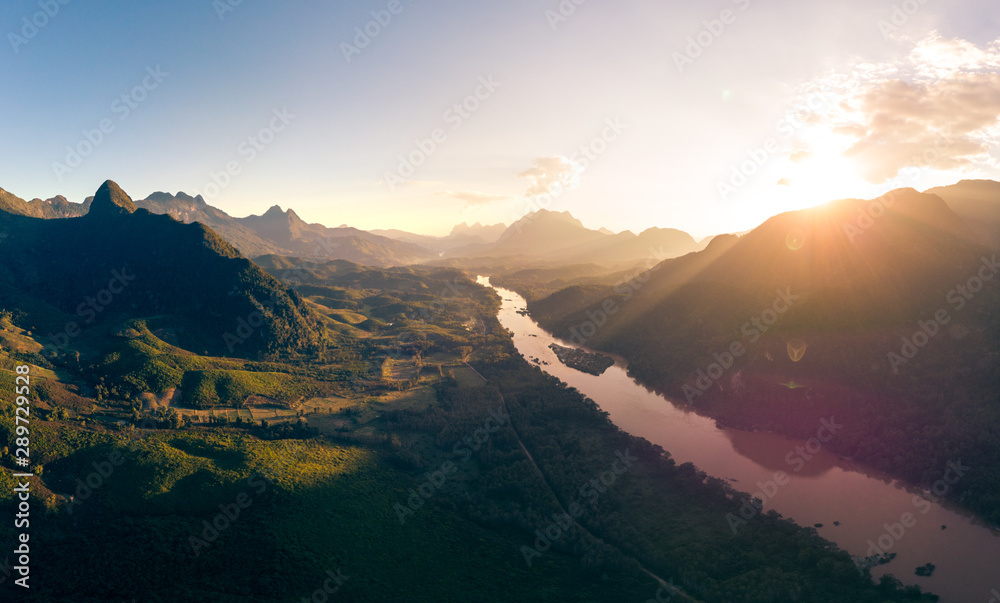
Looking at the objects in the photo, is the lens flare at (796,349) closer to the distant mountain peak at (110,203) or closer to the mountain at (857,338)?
the mountain at (857,338)

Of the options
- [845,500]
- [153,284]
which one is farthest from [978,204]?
[153,284]

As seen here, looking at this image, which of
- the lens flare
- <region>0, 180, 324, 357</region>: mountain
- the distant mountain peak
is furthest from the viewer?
the distant mountain peak

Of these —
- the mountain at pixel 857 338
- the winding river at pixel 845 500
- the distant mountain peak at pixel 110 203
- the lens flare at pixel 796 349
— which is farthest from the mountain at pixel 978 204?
the distant mountain peak at pixel 110 203

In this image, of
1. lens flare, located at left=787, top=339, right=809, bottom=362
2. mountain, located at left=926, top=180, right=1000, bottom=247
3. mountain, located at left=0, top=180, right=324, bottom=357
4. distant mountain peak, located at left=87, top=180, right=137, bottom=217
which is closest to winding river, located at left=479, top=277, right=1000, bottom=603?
lens flare, located at left=787, top=339, right=809, bottom=362

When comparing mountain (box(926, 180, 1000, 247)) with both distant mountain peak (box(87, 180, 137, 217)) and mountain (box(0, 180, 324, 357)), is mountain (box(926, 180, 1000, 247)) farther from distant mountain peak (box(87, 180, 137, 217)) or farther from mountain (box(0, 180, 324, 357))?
distant mountain peak (box(87, 180, 137, 217))

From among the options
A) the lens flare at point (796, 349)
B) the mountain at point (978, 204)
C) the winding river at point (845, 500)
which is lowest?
the winding river at point (845, 500)

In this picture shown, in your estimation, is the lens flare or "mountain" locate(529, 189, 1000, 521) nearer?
"mountain" locate(529, 189, 1000, 521)
